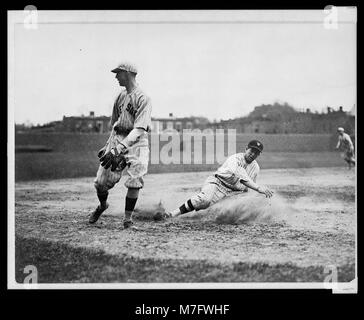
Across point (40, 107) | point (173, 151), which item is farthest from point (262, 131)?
point (40, 107)

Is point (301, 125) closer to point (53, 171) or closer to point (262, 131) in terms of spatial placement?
point (262, 131)

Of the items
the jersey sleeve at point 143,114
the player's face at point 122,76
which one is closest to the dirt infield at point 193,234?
the jersey sleeve at point 143,114

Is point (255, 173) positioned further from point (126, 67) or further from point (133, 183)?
point (126, 67)

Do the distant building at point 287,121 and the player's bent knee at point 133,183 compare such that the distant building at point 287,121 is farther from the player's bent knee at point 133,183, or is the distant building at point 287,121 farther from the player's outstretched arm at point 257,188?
the player's bent knee at point 133,183

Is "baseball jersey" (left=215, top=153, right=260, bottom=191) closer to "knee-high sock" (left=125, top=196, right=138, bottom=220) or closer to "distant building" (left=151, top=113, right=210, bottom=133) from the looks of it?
"distant building" (left=151, top=113, right=210, bottom=133)

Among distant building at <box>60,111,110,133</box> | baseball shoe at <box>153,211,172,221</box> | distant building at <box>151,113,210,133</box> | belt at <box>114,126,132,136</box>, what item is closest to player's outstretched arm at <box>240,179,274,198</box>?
distant building at <box>151,113,210,133</box>

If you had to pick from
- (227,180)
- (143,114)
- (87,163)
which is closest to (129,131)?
(143,114)
